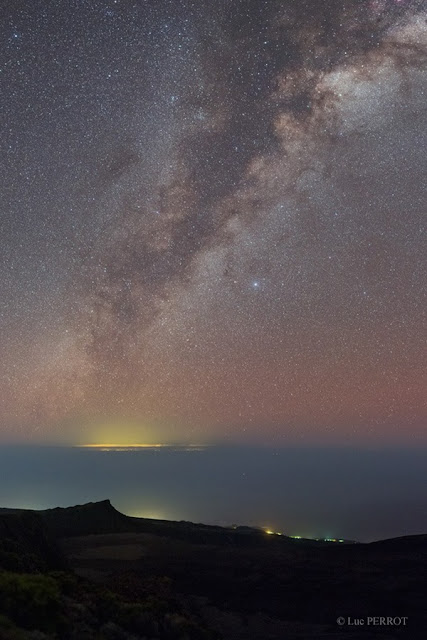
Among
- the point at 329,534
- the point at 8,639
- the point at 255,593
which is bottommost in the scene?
the point at 329,534

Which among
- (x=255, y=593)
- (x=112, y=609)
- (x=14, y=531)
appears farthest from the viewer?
(x=14, y=531)

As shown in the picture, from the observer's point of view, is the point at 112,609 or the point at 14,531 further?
the point at 14,531

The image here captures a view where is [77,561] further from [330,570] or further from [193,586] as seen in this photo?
[330,570]

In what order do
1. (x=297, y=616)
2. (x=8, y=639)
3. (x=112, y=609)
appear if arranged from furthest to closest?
1. (x=297, y=616)
2. (x=112, y=609)
3. (x=8, y=639)

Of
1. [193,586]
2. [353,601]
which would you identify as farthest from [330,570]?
[193,586]

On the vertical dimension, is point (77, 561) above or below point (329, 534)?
above

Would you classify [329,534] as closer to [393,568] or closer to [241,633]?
[393,568]

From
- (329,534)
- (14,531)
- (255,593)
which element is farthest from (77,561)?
(329,534)
